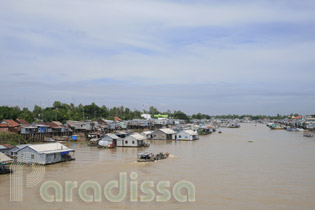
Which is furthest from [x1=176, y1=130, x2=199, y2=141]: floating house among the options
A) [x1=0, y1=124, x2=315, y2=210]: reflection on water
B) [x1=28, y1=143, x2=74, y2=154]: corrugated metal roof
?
[x1=28, y1=143, x2=74, y2=154]: corrugated metal roof

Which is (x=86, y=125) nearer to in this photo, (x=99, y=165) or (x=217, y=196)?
(x=99, y=165)

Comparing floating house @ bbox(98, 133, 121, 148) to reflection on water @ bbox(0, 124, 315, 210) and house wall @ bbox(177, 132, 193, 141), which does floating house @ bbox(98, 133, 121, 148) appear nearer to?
reflection on water @ bbox(0, 124, 315, 210)

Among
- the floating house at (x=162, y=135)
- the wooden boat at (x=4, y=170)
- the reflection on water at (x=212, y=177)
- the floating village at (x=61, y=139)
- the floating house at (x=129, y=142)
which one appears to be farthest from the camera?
the floating house at (x=162, y=135)

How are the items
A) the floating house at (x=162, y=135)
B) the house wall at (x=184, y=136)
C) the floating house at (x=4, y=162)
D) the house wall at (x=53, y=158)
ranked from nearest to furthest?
the floating house at (x=4, y=162)
the house wall at (x=53, y=158)
the house wall at (x=184, y=136)
the floating house at (x=162, y=135)

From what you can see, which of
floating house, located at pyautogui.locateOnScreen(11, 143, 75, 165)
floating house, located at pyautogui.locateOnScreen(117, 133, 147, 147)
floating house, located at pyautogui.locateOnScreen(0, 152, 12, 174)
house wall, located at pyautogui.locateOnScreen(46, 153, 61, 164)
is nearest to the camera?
floating house, located at pyautogui.locateOnScreen(0, 152, 12, 174)

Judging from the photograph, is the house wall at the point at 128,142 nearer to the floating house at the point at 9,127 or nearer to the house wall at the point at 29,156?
the house wall at the point at 29,156

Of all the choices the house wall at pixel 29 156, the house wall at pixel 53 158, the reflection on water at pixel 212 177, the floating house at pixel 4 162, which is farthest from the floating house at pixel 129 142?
the floating house at pixel 4 162

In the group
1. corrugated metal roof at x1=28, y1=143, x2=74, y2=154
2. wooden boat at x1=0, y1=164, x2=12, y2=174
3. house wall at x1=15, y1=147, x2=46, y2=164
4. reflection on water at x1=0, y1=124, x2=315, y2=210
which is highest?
corrugated metal roof at x1=28, y1=143, x2=74, y2=154

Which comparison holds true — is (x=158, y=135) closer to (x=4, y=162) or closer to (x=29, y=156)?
(x=29, y=156)

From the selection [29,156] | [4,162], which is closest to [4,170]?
[4,162]

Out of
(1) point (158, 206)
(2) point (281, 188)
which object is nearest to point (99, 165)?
(1) point (158, 206)

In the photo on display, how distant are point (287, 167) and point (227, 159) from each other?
4075mm

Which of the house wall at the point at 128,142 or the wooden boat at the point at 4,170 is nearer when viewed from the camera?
the wooden boat at the point at 4,170

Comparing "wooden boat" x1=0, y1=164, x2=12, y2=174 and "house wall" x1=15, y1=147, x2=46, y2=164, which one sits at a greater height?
"house wall" x1=15, y1=147, x2=46, y2=164
